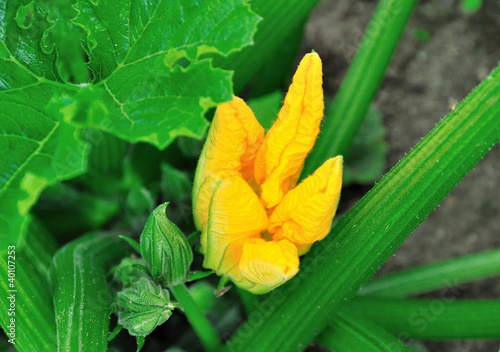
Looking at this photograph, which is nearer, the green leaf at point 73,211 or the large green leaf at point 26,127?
the large green leaf at point 26,127

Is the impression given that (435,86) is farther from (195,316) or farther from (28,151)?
(28,151)

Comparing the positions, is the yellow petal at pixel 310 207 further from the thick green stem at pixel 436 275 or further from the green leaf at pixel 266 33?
the thick green stem at pixel 436 275

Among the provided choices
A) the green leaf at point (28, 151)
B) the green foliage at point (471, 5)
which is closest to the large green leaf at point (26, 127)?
the green leaf at point (28, 151)

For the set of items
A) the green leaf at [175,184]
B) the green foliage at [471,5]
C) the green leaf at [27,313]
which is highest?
the green foliage at [471,5]

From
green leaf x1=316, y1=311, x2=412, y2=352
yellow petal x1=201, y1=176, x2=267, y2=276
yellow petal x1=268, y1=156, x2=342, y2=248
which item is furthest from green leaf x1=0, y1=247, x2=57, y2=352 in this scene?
green leaf x1=316, y1=311, x2=412, y2=352

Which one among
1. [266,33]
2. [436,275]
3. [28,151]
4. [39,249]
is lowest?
[39,249]

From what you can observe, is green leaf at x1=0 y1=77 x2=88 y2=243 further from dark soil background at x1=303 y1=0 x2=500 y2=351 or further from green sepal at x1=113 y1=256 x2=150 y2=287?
dark soil background at x1=303 y1=0 x2=500 y2=351

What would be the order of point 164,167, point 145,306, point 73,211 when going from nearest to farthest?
1. point 145,306
2. point 164,167
3. point 73,211

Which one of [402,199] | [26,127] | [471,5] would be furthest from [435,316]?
[471,5]

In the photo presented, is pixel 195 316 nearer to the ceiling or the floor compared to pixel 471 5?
nearer to the floor
